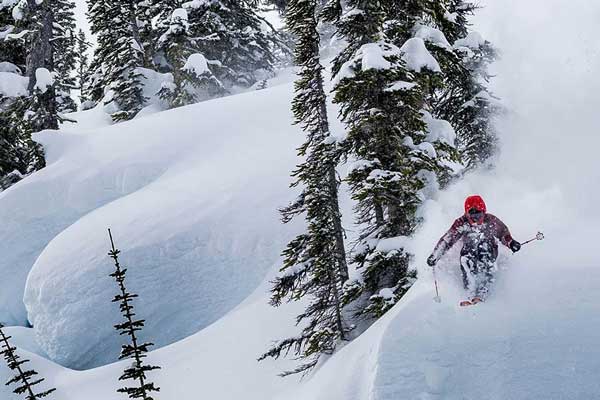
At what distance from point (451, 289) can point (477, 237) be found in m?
1.07

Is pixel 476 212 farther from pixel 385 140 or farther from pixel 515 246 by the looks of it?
pixel 385 140

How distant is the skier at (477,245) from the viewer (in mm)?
8336

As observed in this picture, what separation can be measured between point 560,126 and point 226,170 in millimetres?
11057

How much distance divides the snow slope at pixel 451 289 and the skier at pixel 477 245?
262mm

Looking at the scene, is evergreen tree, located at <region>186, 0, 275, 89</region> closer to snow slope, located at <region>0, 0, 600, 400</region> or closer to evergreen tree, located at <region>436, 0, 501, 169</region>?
snow slope, located at <region>0, 0, 600, 400</region>

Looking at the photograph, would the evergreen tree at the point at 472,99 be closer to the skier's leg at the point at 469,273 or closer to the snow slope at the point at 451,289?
the snow slope at the point at 451,289

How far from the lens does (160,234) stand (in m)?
16.7

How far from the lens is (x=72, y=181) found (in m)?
20.6

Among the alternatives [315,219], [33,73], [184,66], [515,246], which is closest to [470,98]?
[315,219]

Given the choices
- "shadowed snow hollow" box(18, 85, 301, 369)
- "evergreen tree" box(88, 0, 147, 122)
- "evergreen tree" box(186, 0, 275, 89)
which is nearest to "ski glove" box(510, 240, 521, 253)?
"shadowed snow hollow" box(18, 85, 301, 369)

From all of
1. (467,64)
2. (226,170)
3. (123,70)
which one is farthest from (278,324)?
(123,70)

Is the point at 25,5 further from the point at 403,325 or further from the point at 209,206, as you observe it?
the point at 403,325

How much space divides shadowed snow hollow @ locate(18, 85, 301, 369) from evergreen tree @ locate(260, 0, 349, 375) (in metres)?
4.66

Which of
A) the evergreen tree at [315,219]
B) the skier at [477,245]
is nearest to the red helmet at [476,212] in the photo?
the skier at [477,245]
